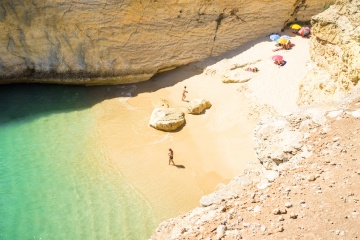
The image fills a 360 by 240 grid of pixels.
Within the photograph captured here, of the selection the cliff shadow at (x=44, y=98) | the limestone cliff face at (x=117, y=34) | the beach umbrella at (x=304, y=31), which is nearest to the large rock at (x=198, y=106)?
the limestone cliff face at (x=117, y=34)

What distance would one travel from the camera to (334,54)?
396 inches

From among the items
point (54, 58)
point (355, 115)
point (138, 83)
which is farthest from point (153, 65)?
point (355, 115)

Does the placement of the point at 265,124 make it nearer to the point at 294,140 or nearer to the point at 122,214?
the point at 294,140

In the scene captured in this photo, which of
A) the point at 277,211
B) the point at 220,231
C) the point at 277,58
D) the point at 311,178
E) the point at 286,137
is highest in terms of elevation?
the point at 286,137

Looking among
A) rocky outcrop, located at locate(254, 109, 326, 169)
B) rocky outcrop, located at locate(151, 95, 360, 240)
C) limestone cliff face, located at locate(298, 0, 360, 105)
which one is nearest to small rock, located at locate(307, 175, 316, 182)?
rocky outcrop, located at locate(151, 95, 360, 240)

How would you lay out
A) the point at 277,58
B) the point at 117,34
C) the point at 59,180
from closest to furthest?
1. the point at 59,180
2. the point at 117,34
3. the point at 277,58

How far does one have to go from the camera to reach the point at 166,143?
1458 centimetres

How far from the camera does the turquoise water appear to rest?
11031 millimetres

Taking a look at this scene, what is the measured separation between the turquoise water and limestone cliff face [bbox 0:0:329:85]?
175 cm

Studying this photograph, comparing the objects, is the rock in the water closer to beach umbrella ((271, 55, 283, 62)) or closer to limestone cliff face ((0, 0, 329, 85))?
limestone cliff face ((0, 0, 329, 85))

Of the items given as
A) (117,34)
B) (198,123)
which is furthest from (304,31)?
(117,34)

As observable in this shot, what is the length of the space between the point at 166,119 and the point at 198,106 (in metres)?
1.86

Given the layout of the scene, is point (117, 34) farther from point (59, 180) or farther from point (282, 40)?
point (282, 40)

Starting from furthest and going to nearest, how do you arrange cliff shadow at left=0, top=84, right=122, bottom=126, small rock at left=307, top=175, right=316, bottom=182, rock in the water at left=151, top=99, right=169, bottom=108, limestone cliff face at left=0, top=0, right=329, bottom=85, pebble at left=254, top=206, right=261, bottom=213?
1. rock in the water at left=151, top=99, right=169, bottom=108
2. cliff shadow at left=0, top=84, right=122, bottom=126
3. limestone cliff face at left=0, top=0, right=329, bottom=85
4. small rock at left=307, top=175, right=316, bottom=182
5. pebble at left=254, top=206, right=261, bottom=213
